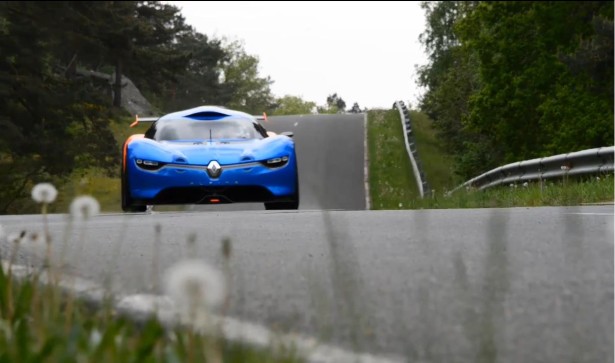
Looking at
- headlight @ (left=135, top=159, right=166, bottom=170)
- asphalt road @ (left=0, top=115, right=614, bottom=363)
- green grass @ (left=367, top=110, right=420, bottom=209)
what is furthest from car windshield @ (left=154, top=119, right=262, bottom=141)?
green grass @ (left=367, top=110, right=420, bottom=209)

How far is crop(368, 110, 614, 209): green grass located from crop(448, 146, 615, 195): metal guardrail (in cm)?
16

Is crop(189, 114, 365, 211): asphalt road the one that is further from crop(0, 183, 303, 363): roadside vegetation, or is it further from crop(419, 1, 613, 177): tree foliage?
crop(0, 183, 303, 363): roadside vegetation

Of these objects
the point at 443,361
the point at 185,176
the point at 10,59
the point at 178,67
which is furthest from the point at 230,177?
the point at 178,67

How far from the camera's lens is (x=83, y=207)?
11.6 ft

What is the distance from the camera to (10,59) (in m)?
35.2

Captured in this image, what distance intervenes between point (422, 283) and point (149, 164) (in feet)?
31.6

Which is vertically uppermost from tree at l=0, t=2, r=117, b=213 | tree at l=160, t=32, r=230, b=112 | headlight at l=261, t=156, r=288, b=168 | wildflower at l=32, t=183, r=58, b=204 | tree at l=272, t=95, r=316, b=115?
tree at l=272, t=95, r=316, b=115

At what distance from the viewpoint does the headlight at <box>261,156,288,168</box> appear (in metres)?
13.7

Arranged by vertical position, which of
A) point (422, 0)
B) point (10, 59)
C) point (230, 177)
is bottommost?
point (230, 177)

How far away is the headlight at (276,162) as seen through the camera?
13664 millimetres

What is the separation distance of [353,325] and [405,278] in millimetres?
829

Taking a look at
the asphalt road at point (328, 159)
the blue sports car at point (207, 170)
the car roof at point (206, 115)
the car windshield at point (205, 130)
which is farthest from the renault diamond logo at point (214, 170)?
the asphalt road at point (328, 159)

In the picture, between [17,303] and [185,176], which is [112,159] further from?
[17,303]

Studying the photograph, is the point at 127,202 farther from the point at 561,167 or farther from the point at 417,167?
the point at 417,167
